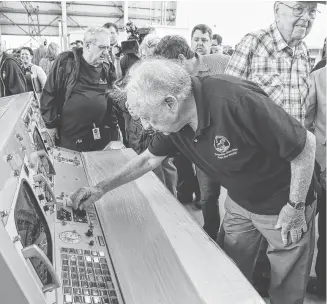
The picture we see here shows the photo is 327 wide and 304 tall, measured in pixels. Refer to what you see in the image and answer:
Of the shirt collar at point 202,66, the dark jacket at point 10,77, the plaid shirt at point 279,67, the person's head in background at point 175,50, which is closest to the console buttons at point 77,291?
the person's head in background at point 175,50

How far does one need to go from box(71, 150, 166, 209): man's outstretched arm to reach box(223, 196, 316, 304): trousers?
1.25 ft

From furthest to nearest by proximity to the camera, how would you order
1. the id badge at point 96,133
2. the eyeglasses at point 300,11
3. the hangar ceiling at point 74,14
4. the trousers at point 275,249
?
the hangar ceiling at point 74,14 < the id badge at point 96,133 < the eyeglasses at point 300,11 < the trousers at point 275,249

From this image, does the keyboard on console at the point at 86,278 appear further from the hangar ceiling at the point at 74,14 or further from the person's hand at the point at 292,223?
the hangar ceiling at the point at 74,14

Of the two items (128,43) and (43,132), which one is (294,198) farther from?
(128,43)

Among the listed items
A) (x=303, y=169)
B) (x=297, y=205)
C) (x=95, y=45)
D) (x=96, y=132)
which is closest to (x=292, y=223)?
(x=297, y=205)

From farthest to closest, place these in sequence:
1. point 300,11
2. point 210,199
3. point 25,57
Result: point 25,57 < point 210,199 < point 300,11

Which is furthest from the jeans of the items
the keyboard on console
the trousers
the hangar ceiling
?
the hangar ceiling

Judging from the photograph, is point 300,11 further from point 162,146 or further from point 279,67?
point 162,146

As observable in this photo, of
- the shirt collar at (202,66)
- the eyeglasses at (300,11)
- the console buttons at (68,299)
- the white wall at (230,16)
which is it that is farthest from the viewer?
the white wall at (230,16)

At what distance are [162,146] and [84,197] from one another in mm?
380

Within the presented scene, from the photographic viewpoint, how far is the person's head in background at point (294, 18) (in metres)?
1.67

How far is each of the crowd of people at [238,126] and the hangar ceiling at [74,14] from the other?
1160 centimetres

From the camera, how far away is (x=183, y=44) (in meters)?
1.77

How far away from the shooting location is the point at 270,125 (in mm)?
1064
